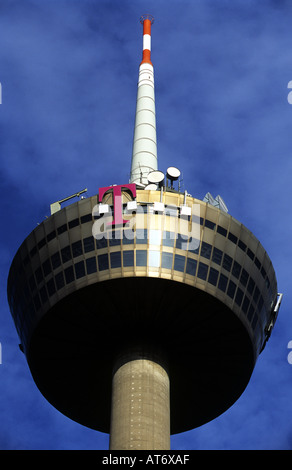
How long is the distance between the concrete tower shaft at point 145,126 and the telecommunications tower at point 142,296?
34.9ft

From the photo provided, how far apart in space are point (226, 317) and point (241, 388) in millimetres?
11612

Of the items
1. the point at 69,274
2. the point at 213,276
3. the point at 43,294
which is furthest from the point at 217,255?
the point at 43,294

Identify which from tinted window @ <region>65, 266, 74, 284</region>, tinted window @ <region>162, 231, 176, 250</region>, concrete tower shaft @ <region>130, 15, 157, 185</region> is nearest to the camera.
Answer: tinted window @ <region>65, 266, 74, 284</region>

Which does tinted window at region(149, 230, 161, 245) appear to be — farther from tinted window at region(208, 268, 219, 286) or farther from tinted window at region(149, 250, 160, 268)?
tinted window at region(208, 268, 219, 286)

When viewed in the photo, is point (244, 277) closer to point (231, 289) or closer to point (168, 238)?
point (231, 289)

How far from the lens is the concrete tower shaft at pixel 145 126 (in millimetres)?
81731

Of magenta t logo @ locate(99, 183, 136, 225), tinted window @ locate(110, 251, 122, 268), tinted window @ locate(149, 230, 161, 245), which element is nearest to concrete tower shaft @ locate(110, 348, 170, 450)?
tinted window @ locate(110, 251, 122, 268)

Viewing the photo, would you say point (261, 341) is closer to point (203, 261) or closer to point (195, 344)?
point (195, 344)

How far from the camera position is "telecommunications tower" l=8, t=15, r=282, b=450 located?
65.4m

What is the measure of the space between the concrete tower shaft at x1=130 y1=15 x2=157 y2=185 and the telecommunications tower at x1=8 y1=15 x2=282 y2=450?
10.6m

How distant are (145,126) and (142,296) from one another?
27807 mm

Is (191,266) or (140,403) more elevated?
(191,266)

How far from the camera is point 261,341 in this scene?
236ft

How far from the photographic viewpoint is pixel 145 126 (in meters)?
87.9
